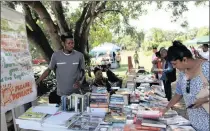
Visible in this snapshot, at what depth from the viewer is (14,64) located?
2094 millimetres

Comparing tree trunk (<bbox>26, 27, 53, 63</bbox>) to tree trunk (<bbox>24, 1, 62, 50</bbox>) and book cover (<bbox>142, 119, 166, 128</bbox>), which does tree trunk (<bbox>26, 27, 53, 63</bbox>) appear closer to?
tree trunk (<bbox>24, 1, 62, 50</bbox>)

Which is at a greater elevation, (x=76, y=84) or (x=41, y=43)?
(x=41, y=43)

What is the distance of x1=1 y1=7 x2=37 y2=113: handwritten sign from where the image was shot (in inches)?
76.5

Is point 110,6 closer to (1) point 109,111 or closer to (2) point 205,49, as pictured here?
(2) point 205,49

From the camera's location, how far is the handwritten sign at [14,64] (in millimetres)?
1942

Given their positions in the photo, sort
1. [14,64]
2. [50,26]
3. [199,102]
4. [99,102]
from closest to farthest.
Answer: [199,102], [14,64], [99,102], [50,26]

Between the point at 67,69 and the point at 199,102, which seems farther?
the point at 67,69

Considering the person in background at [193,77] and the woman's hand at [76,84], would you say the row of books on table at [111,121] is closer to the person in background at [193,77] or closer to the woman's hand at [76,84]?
the person in background at [193,77]

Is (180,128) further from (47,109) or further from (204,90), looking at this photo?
(47,109)

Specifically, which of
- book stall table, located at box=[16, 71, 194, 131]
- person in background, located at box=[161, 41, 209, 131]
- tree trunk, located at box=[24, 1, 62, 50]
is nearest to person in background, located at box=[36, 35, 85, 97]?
book stall table, located at box=[16, 71, 194, 131]

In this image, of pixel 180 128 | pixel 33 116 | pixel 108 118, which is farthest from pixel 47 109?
pixel 180 128

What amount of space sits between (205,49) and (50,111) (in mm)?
6147

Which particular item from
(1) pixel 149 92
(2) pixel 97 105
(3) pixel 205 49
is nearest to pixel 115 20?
(3) pixel 205 49

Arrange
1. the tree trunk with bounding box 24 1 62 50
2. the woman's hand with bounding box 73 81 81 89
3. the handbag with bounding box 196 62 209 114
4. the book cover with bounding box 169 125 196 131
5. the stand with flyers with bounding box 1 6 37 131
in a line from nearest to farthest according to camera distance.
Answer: the handbag with bounding box 196 62 209 114, the stand with flyers with bounding box 1 6 37 131, the book cover with bounding box 169 125 196 131, the woman's hand with bounding box 73 81 81 89, the tree trunk with bounding box 24 1 62 50
